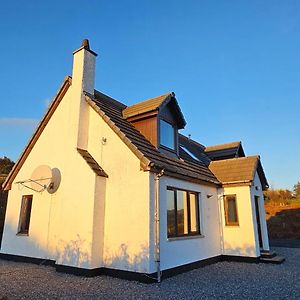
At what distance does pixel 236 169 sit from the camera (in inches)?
541

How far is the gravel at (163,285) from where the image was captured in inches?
255

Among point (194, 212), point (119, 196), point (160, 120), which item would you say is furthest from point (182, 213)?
point (160, 120)

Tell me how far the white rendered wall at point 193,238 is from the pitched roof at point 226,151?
4222mm

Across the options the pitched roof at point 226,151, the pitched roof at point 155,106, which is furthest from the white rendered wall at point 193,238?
the pitched roof at point 226,151

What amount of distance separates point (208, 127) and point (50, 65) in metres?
9.87

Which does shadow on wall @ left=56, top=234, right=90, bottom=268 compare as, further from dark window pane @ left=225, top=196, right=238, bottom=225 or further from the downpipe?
dark window pane @ left=225, top=196, right=238, bottom=225

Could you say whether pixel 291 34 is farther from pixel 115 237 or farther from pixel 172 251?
pixel 115 237

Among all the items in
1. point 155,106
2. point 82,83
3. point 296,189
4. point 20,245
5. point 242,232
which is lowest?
point 20,245

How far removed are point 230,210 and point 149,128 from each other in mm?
6270

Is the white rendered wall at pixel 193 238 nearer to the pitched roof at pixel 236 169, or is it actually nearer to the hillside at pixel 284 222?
the pitched roof at pixel 236 169

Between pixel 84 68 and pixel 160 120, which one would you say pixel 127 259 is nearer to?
pixel 160 120

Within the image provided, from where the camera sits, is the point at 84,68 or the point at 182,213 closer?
the point at 182,213

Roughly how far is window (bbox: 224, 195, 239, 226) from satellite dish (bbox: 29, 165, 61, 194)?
8.51 meters

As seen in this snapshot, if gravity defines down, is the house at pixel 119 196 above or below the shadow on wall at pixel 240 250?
above
